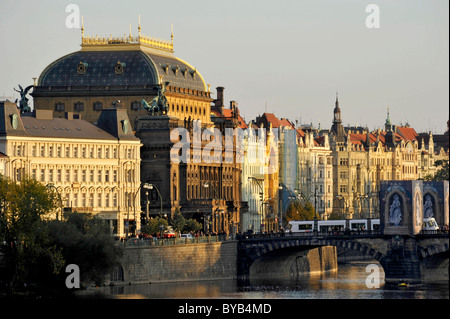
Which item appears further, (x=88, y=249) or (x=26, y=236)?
(x=88, y=249)

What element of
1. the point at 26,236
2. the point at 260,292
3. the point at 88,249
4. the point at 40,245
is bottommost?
the point at 260,292

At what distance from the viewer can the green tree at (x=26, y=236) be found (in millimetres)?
178125

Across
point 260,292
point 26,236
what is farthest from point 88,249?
point 260,292

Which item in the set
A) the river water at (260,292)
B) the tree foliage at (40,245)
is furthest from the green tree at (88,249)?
the river water at (260,292)

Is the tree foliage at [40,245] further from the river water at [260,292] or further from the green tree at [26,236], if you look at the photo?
the river water at [260,292]

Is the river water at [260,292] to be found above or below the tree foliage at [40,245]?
below

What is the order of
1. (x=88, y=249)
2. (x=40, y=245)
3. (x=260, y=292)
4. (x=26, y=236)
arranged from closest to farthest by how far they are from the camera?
(x=26, y=236) < (x=40, y=245) < (x=88, y=249) < (x=260, y=292)

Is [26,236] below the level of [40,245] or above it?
above

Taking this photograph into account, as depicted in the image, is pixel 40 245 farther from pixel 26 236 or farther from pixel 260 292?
pixel 260 292

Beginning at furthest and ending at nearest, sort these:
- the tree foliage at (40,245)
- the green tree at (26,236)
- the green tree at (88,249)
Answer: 1. the green tree at (88,249)
2. the tree foliage at (40,245)
3. the green tree at (26,236)

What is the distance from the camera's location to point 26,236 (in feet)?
585

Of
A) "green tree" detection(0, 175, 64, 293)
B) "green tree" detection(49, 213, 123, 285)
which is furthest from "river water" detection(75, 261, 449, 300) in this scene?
"green tree" detection(0, 175, 64, 293)

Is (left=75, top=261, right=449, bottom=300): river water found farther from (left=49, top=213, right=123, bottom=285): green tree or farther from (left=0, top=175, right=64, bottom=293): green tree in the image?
(left=0, top=175, right=64, bottom=293): green tree
